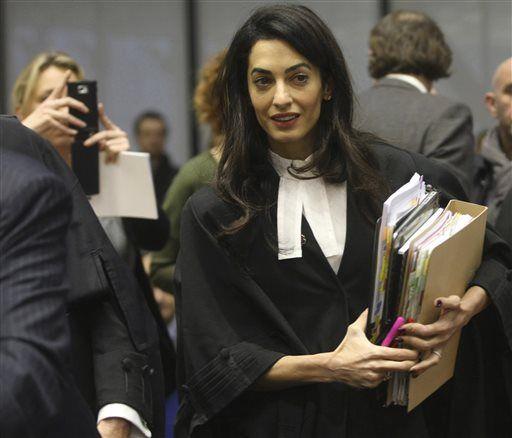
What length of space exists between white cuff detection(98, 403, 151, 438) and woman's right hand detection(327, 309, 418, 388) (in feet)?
1.61

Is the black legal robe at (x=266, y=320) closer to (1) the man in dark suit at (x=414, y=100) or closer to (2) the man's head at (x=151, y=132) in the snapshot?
(1) the man in dark suit at (x=414, y=100)

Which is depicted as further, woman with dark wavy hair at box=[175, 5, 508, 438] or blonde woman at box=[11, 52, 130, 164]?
blonde woman at box=[11, 52, 130, 164]

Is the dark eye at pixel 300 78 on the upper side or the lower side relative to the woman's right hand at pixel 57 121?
upper

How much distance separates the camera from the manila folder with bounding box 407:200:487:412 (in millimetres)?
2285

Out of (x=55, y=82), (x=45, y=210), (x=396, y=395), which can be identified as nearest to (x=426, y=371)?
(x=396, y=395)

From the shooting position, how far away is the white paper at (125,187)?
3.41 meters

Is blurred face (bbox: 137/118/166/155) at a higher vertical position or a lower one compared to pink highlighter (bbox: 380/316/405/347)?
lower

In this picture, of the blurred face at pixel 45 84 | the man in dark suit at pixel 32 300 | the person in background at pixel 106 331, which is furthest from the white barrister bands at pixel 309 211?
the blurred face at pixel 45 84

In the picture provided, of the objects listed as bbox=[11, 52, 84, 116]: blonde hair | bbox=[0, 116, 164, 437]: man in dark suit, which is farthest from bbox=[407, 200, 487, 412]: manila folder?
bbox=[11, 52, 84, 116]: blonde hair

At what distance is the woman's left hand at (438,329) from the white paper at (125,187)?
1.31m

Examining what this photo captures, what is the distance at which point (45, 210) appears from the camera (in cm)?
144

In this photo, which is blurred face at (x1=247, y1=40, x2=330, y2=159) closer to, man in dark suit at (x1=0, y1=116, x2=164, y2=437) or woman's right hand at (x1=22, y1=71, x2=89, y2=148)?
man in dark suit at (x1=0, y1=116, x2=164, y2=437)

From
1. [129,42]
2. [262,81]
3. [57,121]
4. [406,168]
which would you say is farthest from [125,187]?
[129,42]

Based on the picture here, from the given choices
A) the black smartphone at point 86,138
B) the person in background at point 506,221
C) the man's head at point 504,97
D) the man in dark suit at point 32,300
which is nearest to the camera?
the man in dark suit at point 32,300
